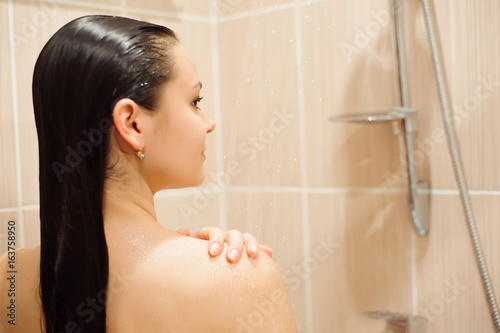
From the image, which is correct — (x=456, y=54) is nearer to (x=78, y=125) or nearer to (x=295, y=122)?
(x=295, y=122)

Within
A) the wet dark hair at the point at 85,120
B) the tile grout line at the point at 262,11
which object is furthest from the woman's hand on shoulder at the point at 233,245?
the tile grout line at the point at 262,11

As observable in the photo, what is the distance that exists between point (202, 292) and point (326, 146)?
692 mm

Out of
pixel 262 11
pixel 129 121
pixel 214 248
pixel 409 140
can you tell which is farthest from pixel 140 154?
pixel 262 11

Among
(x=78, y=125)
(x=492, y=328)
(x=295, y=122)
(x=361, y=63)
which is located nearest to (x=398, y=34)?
(x=361, y=63)

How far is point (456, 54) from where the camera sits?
1.08 m

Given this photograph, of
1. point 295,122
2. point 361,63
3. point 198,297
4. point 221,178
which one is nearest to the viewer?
point 198,297

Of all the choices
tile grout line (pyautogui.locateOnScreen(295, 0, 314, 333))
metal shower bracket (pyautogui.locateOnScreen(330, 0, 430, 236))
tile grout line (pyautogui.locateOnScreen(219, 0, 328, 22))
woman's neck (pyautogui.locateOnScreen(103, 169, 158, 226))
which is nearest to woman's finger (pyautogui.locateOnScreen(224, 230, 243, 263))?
woman's neck (pyautogui.locateOnScreen(103, 169, 158, 226))

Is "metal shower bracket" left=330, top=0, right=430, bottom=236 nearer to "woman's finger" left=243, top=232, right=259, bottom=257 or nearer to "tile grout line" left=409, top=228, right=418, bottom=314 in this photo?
"tile grout line" left=409, top=228, right=418, bottom=314

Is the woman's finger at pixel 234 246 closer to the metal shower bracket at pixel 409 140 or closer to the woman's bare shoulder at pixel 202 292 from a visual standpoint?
the woman's bare shoulder at pixel 202 292

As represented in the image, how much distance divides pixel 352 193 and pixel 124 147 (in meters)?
0.66

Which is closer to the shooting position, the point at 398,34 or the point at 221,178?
the point at 398,34

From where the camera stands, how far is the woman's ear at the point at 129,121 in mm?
693

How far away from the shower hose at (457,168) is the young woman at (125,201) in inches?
18.4

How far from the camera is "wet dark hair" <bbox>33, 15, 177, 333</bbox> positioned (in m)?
0.70
